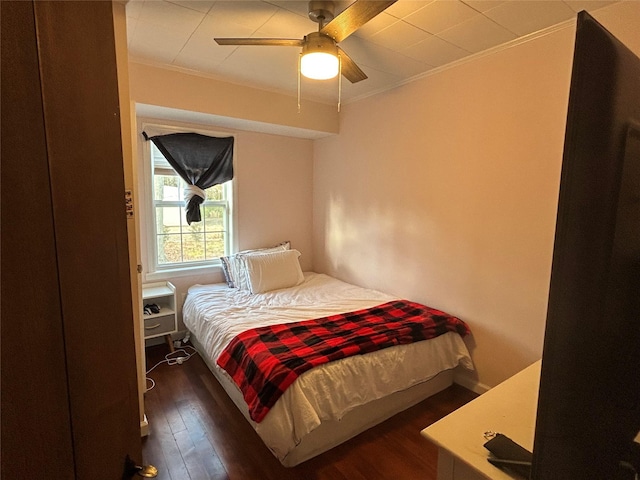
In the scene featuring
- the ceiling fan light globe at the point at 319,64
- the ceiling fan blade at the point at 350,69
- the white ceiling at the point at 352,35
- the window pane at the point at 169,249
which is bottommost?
the window pane at the point at 169,249

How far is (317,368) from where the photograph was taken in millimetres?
1888

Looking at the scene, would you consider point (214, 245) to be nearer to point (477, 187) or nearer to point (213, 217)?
point (213, 217)

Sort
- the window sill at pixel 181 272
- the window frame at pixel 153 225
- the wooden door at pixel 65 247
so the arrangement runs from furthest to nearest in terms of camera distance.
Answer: the window sill at pixel 181 272 < the window frame at pixel 153 225 < the wooden door at pixel 65 247

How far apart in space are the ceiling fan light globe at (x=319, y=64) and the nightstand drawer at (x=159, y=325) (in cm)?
245

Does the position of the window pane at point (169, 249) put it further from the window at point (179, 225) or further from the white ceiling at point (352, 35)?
the white ceiling at point (352, 35)

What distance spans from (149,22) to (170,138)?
1328 millimetres

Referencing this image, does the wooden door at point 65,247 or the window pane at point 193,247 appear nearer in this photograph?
the wooden door at point 65,247

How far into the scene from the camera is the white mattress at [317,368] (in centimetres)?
175

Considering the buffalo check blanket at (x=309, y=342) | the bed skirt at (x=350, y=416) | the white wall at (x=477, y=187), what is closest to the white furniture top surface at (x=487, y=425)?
the buffalo check blanket at (x=309, y=342)

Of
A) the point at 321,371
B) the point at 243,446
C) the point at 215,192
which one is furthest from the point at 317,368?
the point at 215,192

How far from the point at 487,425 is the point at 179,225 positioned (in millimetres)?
3281

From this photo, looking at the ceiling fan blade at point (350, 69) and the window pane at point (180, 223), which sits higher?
the ceiling fan blade at point (350, 69)

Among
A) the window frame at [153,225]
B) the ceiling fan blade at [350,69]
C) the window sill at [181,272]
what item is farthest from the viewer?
the window sill at [181,272]

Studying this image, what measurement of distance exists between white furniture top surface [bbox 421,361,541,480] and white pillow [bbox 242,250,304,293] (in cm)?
246
